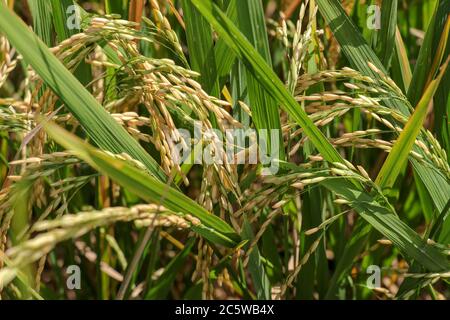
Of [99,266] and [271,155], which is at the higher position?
[271,155]

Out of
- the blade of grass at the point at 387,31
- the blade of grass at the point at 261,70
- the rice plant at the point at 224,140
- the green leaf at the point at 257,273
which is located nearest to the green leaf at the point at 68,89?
the rice plant at the point at 224,140

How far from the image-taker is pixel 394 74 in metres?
1.41

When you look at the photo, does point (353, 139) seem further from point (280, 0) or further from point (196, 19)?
point (280, 0)

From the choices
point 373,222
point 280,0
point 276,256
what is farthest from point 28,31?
point 280,0

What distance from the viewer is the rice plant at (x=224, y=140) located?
39.1 inches

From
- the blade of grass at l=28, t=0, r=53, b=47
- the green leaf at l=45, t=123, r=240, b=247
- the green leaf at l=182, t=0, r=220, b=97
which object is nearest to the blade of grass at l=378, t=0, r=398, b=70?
the green leaf at l=182, t=0, r=220, b=97

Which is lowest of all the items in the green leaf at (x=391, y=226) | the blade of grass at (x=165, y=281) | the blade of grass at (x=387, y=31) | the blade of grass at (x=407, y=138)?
the blade of grass at (x=165, y=281)

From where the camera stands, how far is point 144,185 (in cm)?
94

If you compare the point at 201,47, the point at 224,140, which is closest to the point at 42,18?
the point at 201,47

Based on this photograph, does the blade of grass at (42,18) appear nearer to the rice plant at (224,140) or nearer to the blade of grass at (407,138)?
the rice plant at (224,140)

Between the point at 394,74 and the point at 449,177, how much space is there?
379 millimetres

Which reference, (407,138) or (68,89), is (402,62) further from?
(68,89)

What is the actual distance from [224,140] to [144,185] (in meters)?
0.25

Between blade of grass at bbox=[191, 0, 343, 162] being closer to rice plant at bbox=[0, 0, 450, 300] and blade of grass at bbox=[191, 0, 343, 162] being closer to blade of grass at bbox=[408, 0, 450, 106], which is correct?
rice plant at bbox=[0, 0, 450, 300]
